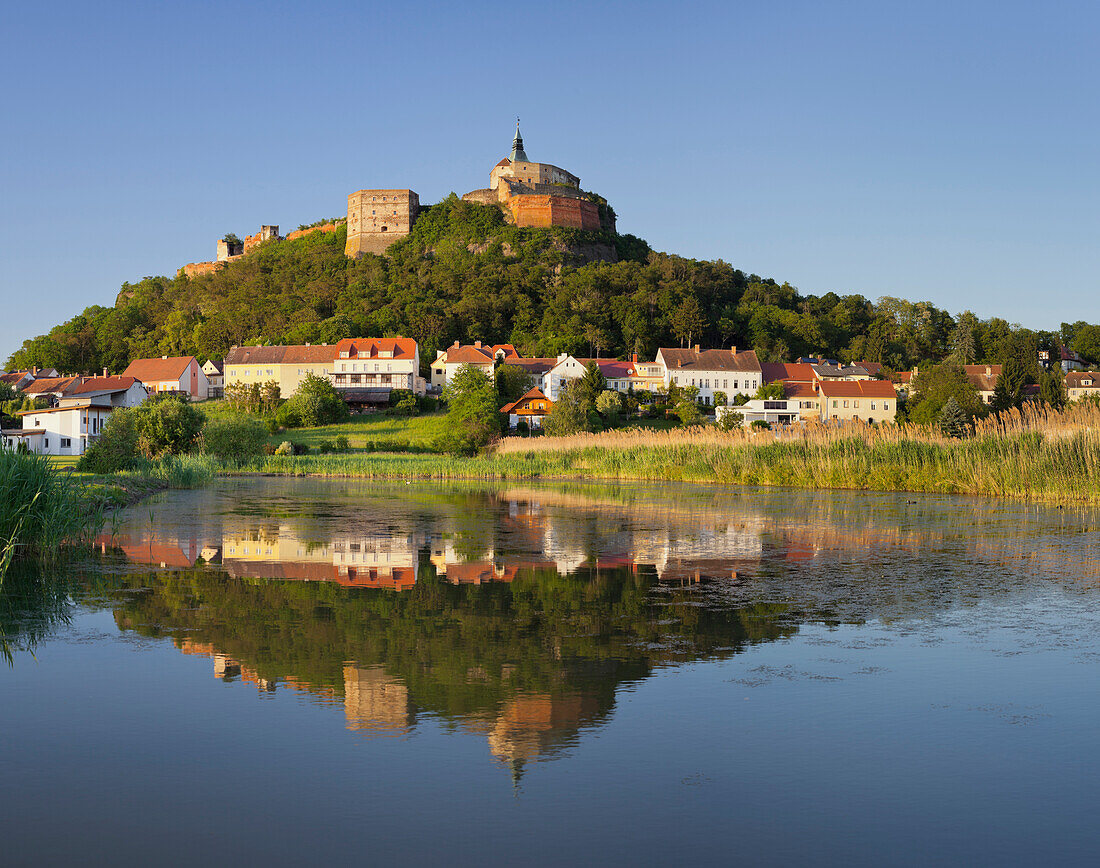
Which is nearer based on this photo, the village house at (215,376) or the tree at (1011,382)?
the tree at (1011,382)

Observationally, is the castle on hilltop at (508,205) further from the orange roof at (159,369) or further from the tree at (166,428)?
the tree at (166,428)

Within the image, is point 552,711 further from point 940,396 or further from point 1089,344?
point 1089,344

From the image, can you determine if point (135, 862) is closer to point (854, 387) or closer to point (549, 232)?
point (854, 387)

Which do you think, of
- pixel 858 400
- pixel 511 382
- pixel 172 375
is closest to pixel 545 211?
pixel 511 382

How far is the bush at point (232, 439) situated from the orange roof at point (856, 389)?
191ft

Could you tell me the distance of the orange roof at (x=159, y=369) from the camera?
8962 cm

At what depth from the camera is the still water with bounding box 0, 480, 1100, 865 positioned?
460cm

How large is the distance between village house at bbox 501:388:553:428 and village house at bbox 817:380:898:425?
27.6m

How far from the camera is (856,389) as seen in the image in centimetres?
8769

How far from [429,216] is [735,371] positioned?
5577 cm

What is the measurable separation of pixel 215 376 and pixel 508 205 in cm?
4693

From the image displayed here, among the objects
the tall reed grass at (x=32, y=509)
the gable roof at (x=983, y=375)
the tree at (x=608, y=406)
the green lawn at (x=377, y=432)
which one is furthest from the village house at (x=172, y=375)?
the tall reed grass at (x=32, y=509)

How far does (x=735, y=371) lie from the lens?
303 ft

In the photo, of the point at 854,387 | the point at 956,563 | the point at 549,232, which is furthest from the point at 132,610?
the point at 549,232
